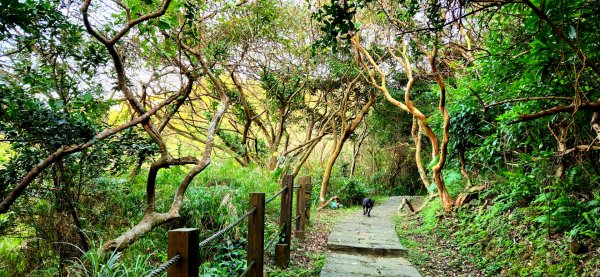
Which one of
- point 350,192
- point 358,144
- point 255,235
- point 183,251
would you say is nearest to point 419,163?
point 350,192

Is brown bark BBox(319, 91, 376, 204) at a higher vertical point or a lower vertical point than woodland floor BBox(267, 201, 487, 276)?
higher

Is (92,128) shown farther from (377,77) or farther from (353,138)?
(353,138)

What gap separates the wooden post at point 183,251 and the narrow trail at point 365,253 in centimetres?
273

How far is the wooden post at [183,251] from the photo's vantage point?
1438 millimetres

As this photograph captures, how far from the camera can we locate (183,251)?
4.73 feet

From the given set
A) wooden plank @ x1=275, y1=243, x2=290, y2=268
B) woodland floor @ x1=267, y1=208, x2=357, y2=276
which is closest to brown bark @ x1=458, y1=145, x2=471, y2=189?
woodland floor @ x1=267, y1=208, x2=357, y2=276

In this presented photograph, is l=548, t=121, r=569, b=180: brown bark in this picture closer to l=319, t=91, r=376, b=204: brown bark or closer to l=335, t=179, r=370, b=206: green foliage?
l=319, t=91, r=376, b=204: brown bark

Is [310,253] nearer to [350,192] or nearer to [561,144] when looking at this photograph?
[561,144]

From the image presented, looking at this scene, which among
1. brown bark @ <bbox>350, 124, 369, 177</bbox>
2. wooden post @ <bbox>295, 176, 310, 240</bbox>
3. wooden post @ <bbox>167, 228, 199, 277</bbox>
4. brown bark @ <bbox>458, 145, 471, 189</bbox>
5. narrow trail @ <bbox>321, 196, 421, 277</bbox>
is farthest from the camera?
brown bark @ <bbox>350, 124, 369, 177</bbox>

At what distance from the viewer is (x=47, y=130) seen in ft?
10.9

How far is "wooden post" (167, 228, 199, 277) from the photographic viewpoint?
4.72ft

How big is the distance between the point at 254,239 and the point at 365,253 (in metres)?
2.53

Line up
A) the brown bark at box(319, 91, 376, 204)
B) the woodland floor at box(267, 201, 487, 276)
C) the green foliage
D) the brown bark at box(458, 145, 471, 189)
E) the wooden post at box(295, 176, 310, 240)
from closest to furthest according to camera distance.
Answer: the woodland floor at box(267, 201, 487, 276) < the wooden post at box(295, 176, 310, 240) < the brown bark at box(458, 145, 471, 189) < the brown bark at box(319, 91, 376, 204) < the green foliage

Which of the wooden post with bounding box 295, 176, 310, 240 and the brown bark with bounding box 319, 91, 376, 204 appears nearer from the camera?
the wooden post with bounding box 295, 176, 310, 240
